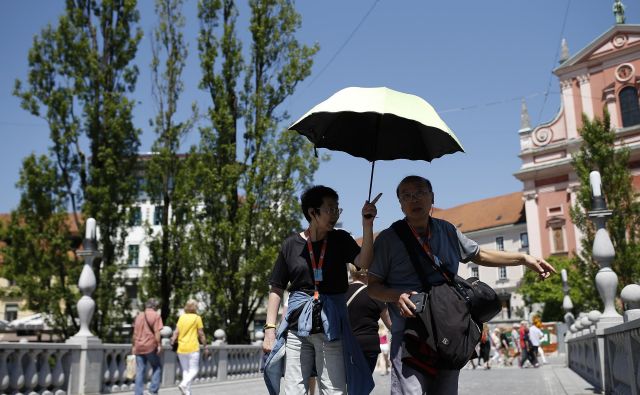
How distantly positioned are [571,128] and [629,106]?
4.37 metres

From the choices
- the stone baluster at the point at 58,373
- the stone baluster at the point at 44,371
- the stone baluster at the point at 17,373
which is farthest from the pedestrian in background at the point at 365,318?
the stone baluster at the point at 58,373

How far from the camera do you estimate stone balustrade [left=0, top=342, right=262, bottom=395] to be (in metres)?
9.77

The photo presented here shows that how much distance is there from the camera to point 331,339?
4281 millimetres

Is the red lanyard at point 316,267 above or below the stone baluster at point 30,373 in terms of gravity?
above

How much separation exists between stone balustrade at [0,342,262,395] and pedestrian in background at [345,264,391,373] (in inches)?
242

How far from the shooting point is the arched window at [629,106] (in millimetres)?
45750

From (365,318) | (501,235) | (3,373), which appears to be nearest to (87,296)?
(3,373)

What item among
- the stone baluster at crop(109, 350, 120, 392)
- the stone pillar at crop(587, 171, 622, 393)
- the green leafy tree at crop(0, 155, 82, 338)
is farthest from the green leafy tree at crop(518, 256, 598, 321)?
the stone baluster at crop(109, 350, 120, 392)

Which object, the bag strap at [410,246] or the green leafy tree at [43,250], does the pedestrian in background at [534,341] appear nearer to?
the green leafy tree at [43,250]

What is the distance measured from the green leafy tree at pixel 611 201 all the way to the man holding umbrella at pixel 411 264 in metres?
26.0

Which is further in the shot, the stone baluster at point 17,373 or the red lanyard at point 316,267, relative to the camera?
the stone baluster at point 17,373

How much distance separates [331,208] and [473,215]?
254 feet

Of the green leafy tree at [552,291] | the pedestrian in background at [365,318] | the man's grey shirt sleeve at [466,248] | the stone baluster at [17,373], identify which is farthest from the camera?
the green leafy tree at [552,291]

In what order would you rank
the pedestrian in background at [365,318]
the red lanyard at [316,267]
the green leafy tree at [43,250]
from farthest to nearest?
the green leafy tree at [43,250], the pedestrian in background at [365,318], the red lanyard at [316,267]
